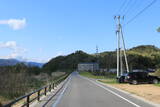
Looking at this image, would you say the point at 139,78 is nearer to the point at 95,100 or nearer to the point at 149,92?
the point at 149,92

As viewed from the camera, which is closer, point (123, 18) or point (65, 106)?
point (65, 106)

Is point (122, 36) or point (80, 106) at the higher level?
point (122, 36)

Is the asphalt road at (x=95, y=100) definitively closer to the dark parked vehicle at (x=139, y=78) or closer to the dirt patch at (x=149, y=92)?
the dirt patch at (x=149, y=92)

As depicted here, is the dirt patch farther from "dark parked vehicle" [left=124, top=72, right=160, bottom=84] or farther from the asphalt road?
"dark parked vehicle" [left=124, top=72, right=160, bottom=84]

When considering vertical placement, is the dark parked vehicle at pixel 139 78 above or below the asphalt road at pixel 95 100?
above

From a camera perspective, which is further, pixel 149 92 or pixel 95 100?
pixel 149 92

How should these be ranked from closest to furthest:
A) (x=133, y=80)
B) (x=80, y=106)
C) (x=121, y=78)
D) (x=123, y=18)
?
(x=80, y=106)
(x=133, y=80)
(x=121, y=78)
(x=123, y=18)

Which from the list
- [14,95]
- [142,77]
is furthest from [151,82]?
[14,95]

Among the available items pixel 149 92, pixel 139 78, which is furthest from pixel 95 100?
pixel 139 78

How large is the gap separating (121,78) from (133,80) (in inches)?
126

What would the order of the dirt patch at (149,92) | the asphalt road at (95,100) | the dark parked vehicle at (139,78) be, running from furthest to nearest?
the dark parked vehicle at (139,78), the dirt patch at (149,92), the asphalt road at (95,100)

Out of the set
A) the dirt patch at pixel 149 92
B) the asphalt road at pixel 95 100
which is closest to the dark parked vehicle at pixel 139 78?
the dirt patch at pixel 149 92

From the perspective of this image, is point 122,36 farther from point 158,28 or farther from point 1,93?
point 1,93

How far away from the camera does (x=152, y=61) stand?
14325cm
